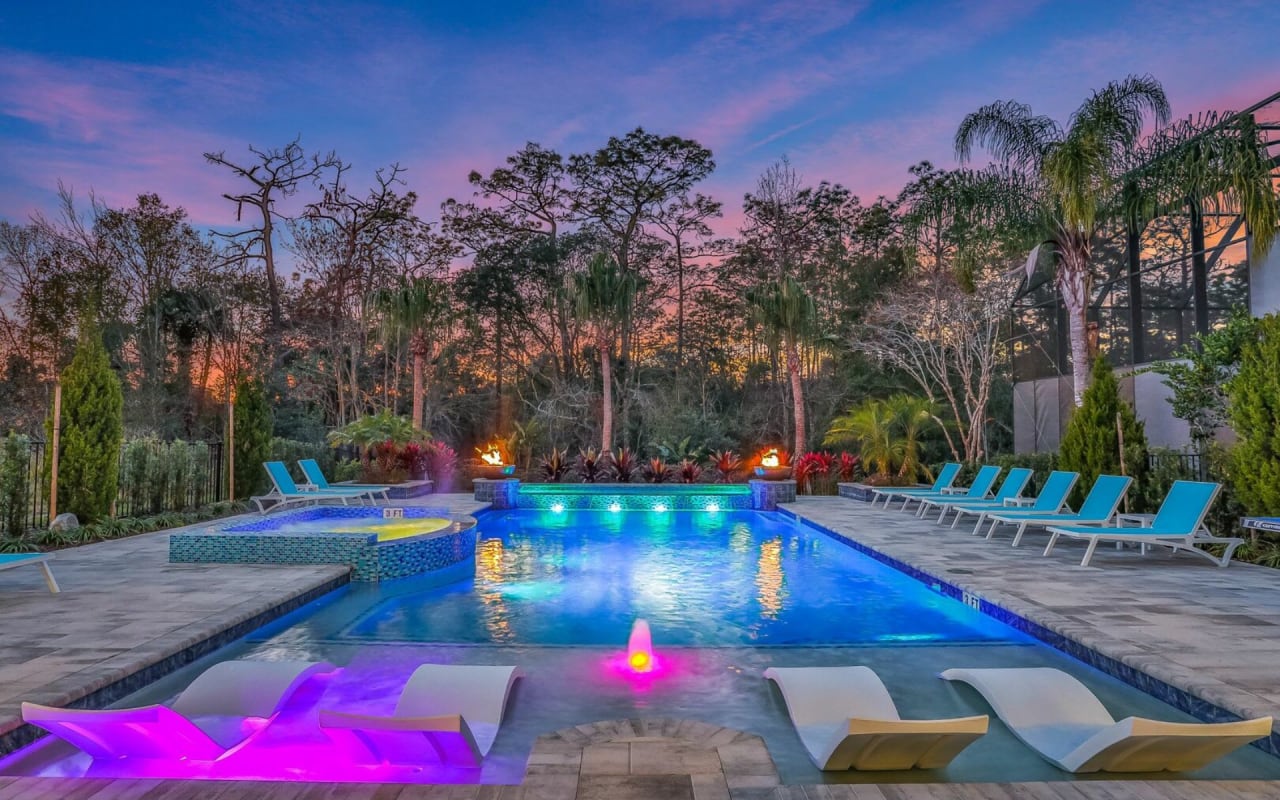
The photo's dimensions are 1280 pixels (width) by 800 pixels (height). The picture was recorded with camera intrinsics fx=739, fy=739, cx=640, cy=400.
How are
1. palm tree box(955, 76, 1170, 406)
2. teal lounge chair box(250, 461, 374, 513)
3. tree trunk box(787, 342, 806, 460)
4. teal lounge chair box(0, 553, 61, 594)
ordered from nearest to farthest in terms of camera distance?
1. teal lounge chair box(0, 553, 61, 594)
2. palm tree box(955, 76, 1170, 406)
3. teal lounge chair box(250, 461, 374, 513)
4. tree trunk box(787, 342, 806, 460)

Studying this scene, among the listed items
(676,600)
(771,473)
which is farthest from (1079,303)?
(676,600)

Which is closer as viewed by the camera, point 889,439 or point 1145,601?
point 1145,601

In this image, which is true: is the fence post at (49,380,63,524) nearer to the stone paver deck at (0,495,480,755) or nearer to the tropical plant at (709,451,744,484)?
the stone paver deck at (0,495,480,755)

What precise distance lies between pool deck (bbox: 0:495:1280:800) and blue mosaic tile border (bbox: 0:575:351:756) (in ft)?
0.07

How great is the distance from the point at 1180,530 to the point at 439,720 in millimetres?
7043

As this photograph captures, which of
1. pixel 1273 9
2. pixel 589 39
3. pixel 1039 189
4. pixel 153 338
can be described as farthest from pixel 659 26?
pixel 153 338

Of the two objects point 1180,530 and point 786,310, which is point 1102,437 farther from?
point 786,310

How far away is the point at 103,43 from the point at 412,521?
11.4 metres

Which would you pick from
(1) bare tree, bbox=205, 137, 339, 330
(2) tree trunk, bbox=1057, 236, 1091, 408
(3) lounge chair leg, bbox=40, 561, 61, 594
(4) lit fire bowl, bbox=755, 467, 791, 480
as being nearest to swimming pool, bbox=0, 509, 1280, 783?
(3) lounge chair leg, bbox=40, 561, 61, 594

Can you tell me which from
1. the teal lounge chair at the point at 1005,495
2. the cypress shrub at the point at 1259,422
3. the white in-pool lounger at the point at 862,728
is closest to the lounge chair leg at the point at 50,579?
the white in-pool lounger at the point at 862,728

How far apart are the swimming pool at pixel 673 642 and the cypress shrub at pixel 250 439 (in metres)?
6.10

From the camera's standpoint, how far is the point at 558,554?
944 cm

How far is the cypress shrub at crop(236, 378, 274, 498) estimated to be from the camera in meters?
12.9

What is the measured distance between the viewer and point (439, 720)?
2656mm
